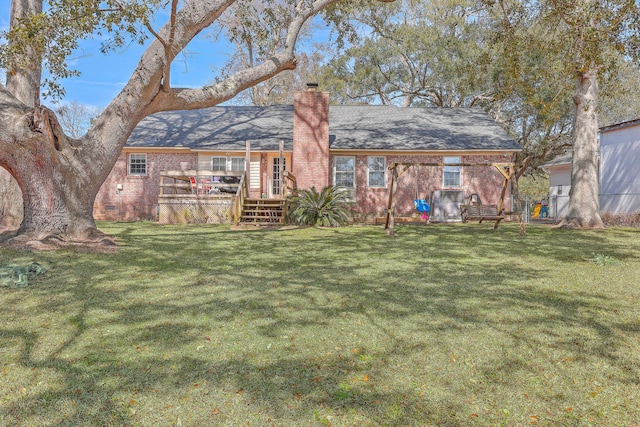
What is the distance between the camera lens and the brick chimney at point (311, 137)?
54.0 ft

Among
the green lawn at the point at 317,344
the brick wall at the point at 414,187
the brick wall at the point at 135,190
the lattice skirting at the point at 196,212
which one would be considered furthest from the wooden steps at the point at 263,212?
the green lawn at the point at 317,344

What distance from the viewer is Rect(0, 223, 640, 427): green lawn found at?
2605 mm

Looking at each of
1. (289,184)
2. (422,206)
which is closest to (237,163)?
(289,184)

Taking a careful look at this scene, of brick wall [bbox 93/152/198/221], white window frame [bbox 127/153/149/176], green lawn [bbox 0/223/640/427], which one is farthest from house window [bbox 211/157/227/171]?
green lawn [bbox 0/223/640/427]

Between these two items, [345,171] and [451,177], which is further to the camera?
[451,177]

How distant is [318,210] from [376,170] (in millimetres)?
5178

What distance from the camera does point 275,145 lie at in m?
17.9

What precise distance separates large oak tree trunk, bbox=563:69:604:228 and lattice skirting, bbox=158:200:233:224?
1160 cm

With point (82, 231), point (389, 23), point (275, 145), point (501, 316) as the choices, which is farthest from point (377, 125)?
point (501, 316)

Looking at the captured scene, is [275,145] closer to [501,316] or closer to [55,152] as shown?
[55,152]

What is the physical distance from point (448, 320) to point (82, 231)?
669 cm

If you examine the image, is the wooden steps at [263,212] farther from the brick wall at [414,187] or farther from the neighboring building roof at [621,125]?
the neighboring building roof at [621,125]

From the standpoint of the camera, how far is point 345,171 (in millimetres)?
18469

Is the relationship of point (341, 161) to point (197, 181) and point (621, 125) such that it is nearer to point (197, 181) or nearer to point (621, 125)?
point (197, 181)
